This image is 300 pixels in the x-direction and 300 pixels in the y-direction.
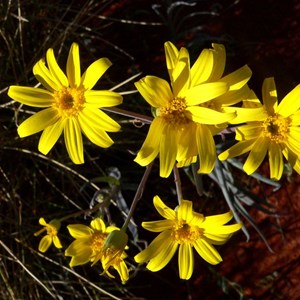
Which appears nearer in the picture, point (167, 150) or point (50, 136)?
point (167, 150)

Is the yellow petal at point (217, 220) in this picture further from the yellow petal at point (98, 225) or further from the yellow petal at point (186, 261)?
the yellow petal at point (98, 225)

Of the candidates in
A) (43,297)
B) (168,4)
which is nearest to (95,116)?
(168,4)

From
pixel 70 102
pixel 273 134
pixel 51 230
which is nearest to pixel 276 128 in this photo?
pixel 273 134

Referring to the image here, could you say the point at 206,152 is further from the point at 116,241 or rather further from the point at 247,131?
the point at 116,241

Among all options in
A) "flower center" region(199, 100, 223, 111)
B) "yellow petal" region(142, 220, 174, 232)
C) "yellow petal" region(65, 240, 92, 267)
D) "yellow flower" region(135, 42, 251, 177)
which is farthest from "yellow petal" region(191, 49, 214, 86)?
"yellow petal" region(65, 240, 92, 267)

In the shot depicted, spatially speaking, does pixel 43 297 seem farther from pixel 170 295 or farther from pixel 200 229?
pixel 200 229

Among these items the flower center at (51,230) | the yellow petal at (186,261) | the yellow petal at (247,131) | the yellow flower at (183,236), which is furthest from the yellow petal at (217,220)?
the flower center at (51,230)

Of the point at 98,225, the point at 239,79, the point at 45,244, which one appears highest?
the point at 239,79
